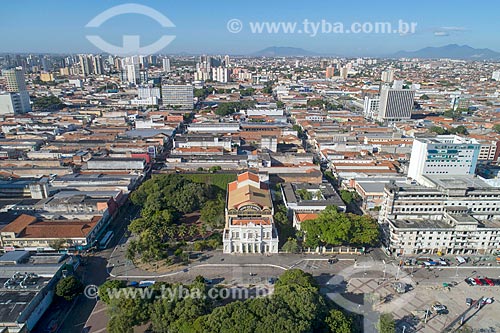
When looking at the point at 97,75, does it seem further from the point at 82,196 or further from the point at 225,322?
the point at 225,322

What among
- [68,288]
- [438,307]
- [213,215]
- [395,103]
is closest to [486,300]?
[438,307]

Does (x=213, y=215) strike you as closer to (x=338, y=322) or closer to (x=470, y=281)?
(x=338, y=322)

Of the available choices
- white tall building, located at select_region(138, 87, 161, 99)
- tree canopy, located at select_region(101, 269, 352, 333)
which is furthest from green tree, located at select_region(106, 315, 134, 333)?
white tall building, located at select_region(138, 87, 161, 99)

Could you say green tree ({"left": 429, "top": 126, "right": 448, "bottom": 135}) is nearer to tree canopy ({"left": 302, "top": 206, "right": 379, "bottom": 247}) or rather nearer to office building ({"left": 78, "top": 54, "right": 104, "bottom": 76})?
tree canopy ({"left": 302, "top": 206, "right": 379, "bottom": 247})

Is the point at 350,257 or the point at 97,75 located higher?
the point at 97,75

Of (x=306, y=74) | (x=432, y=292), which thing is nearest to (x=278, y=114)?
(x=432, y=292)

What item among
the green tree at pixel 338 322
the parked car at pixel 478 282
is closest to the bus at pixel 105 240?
the green tree at pixel 338 322
